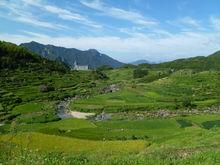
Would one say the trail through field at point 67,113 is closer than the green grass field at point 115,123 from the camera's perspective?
No

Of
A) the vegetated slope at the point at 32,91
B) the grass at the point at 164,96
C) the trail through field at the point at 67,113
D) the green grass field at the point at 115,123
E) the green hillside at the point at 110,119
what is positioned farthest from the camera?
the grass at the point at 164,96

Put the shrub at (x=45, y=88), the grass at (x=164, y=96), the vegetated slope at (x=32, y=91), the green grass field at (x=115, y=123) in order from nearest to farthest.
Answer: the green grass field at (x=115, y=123)
the vegetated slope at (x=32, y=91)
the grass at (x=164, y=96)
the shrub at (x=45, y=88)

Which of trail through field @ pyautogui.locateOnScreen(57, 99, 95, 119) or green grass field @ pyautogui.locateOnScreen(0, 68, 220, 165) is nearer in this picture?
green grass field @ pyautogui.locateOnScreen(0, 68, 220, 165)

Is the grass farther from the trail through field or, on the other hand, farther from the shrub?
the shrub

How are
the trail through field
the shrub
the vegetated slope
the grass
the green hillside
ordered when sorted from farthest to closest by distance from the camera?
the shrub
the grass
the vegetated slope
the trail through field
the green hillside

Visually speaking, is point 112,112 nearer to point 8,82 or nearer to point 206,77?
point 8,82

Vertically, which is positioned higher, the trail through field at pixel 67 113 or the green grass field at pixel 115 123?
the green grass field at pixel 115 123

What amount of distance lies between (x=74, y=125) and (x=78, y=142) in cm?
3106

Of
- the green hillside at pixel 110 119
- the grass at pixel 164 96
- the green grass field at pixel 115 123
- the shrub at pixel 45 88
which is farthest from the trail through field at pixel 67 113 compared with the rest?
the shrub at pixel 45 88

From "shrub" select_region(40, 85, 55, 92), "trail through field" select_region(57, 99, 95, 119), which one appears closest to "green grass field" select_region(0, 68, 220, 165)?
"shrub" select_region(40, 85, 55, 92)

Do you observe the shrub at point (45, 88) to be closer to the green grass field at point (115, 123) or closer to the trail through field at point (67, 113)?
the green grass field at point (115, 123)

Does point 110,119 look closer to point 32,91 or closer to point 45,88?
point 32,91

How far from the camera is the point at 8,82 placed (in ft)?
544

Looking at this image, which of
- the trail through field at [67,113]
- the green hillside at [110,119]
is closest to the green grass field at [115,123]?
the green hillside at [110,119]
